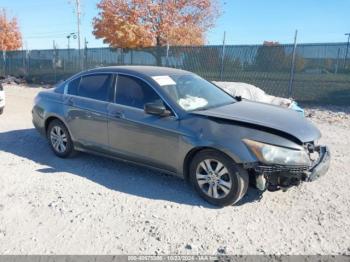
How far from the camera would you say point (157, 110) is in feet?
13.8

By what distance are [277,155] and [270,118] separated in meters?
0.62

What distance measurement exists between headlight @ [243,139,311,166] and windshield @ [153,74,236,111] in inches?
41.2

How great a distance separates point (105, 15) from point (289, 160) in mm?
20767

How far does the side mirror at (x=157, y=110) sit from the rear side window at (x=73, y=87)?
1.74 m

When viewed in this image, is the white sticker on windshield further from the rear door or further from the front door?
the rear door

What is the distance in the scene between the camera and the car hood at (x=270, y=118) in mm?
3818

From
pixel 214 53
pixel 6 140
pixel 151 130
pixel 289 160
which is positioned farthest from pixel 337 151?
pixel 214 53

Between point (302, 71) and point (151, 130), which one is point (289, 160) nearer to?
point (151, 130)

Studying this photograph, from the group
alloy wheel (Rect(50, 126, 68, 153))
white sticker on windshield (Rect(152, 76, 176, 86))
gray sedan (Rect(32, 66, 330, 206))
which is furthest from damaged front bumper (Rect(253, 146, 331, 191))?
alloy wheel (Rect(50, 126, 68, 153))

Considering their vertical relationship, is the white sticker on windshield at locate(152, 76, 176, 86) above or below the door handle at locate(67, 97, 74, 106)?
above

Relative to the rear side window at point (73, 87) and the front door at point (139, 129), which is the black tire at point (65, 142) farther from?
the front door at point (139, 129)

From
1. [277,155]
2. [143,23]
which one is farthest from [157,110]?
[143,23]

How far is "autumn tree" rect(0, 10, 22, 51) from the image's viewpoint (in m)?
36.0

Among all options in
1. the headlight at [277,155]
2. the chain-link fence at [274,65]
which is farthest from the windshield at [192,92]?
the chain-link fence at [274,65]
